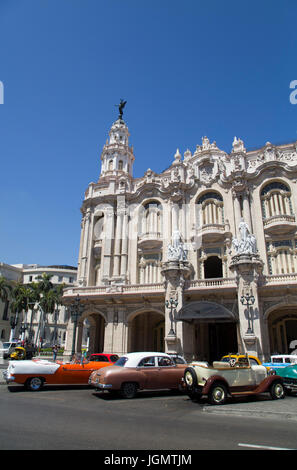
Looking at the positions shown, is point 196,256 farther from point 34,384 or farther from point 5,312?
point 5,312

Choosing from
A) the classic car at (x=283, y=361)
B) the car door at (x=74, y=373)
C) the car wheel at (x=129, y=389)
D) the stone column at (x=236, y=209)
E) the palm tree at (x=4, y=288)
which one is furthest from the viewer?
the palm tree at (x=4, y=288)

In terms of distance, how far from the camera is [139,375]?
11867 millimetres

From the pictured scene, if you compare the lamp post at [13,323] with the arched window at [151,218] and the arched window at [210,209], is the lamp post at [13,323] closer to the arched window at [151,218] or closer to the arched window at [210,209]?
the arched window at [151,218]

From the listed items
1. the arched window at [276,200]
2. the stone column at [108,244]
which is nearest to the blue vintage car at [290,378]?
the arched window at [276,200]

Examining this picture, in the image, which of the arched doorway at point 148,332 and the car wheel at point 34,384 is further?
the arched doorway at point 148,332

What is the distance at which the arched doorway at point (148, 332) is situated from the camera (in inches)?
1167

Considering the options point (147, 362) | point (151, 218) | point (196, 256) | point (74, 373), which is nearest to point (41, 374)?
point (74, 373)

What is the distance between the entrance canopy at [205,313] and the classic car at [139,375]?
9.25 m

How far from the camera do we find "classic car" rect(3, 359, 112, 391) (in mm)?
12734

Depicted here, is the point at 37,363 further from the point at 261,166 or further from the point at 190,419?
the point at 261,166

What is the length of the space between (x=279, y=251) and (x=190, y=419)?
2280cm

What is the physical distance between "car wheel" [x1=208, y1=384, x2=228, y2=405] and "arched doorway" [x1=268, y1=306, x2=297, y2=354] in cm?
1722

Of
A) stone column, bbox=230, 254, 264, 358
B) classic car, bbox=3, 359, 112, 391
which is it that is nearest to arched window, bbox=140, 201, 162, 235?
stone column, bbox=230, 254, 264, 358

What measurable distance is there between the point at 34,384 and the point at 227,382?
313 inches
